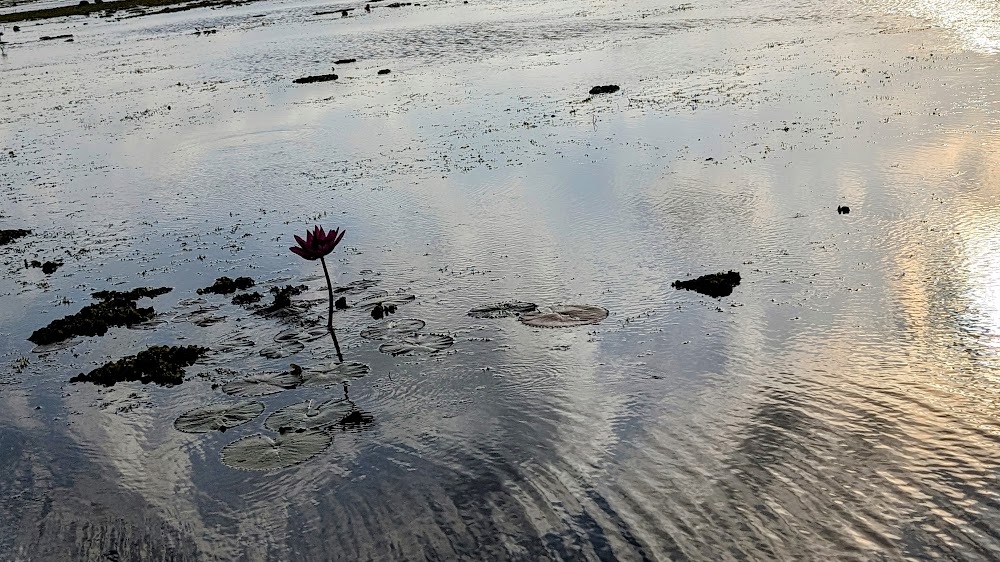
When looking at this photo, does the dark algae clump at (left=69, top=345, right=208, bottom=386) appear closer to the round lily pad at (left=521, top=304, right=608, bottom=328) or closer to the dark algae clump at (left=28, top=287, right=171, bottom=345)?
the dark algae clump at (left=28, top=287, right=171, bottom=345)

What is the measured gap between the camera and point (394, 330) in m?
12.0

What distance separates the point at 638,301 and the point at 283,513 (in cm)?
573

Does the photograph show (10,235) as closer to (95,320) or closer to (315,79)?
(95,320)

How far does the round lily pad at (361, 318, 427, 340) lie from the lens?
11.8 metres

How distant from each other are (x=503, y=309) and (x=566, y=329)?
111 cm

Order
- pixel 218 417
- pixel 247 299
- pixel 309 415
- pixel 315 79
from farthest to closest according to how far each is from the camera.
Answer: pixel 315 79, pixel 247 299, pixel 218 417, pixel 309 415

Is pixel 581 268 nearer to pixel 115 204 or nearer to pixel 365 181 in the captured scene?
pixel 365 181

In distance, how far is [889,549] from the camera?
695cm

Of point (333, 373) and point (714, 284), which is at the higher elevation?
point (714, 284)

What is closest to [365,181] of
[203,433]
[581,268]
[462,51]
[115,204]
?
[115,204]

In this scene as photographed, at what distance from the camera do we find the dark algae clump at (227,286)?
46.3 ft

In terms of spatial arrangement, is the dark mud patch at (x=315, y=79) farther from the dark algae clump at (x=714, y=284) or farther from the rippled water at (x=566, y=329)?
the dark algae clump at (x=714, y=284)

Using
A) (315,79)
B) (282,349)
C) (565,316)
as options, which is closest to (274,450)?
(282,349)

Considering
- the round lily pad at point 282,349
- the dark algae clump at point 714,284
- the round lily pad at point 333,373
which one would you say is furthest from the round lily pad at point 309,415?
the dark algae clump at point 714,284
